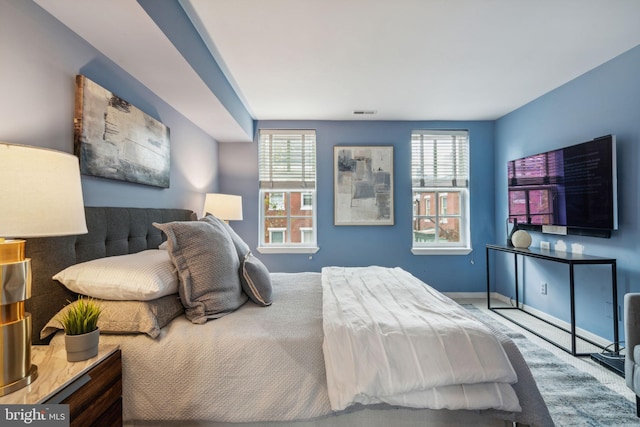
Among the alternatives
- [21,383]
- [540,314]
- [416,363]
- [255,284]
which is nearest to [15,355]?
[21,383]

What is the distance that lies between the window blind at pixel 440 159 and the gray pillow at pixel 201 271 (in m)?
3.20

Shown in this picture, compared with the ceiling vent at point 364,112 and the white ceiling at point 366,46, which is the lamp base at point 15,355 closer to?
the white ceiling at point 366,46

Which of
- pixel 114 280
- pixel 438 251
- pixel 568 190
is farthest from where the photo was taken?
pixel 438 251

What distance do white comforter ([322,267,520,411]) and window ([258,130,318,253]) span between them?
2.74 metres

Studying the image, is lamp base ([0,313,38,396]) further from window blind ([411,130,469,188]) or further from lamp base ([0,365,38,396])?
Result: window blind ([411,130,469,188])

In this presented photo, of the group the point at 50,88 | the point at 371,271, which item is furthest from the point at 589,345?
the point at 50,88

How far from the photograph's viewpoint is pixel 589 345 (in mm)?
2594

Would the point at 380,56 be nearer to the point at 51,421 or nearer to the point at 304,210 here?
the point at 304,210

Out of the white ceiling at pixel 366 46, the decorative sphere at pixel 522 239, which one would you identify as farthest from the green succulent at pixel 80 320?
the decorative sphere at pixel 522 239

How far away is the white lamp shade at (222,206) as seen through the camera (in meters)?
3.15

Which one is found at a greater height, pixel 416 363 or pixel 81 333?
pixel 81 333

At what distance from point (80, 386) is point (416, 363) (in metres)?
1.20

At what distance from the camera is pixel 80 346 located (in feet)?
3.40

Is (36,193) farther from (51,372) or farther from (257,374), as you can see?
(257,374)
